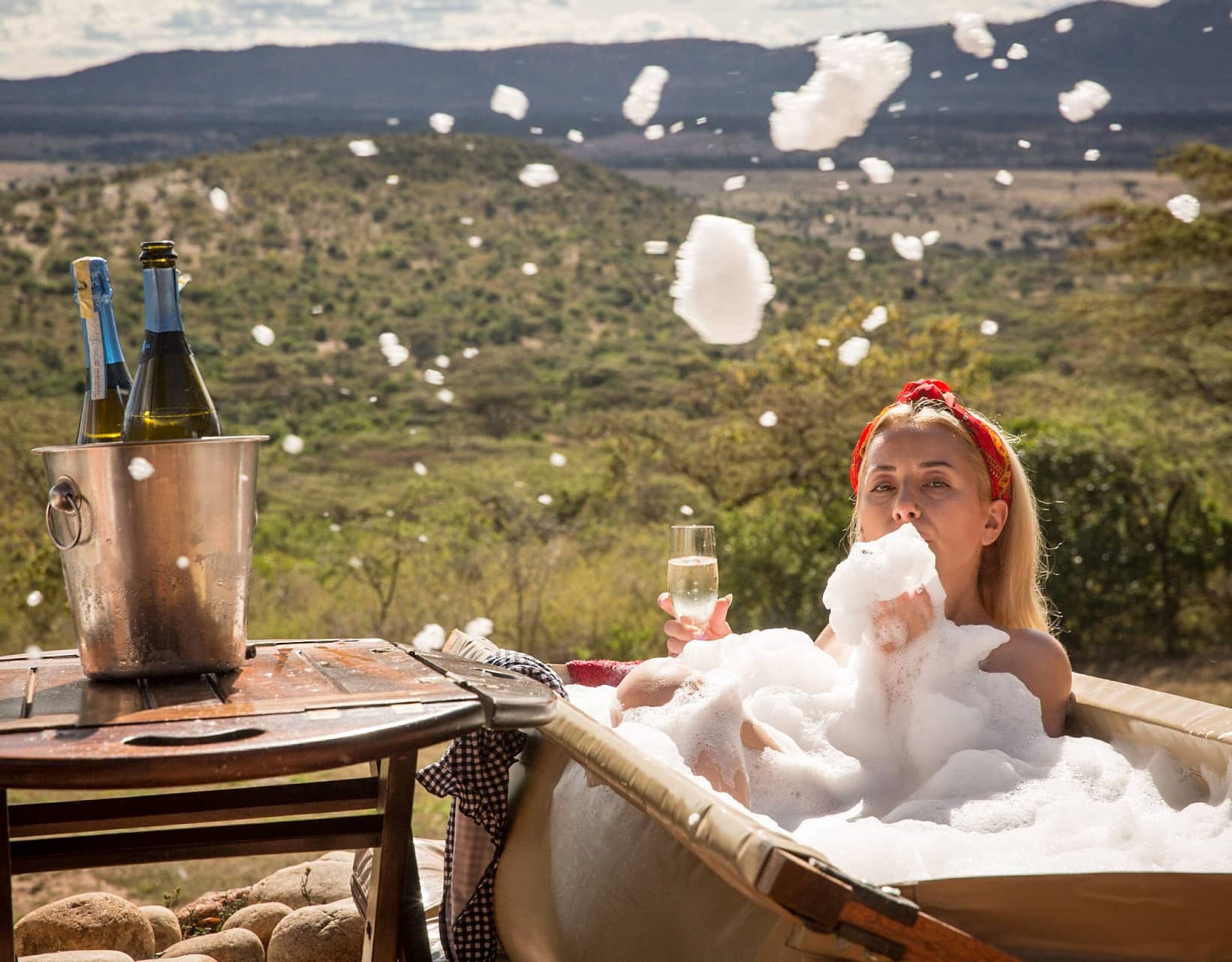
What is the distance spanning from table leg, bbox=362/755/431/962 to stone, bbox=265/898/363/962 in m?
0.79

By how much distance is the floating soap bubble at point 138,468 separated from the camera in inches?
49.4

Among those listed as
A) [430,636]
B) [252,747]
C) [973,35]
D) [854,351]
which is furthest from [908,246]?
[252,747]

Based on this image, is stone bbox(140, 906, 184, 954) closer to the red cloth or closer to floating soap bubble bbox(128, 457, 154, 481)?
the red cloth

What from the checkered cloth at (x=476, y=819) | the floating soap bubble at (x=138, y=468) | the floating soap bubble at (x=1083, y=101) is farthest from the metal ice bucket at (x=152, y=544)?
the floating soap bubble at (x=1083, y=101)

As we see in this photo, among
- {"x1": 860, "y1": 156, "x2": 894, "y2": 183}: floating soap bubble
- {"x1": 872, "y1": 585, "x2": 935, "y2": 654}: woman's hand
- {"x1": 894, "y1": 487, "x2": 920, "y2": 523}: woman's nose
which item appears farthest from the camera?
{"x1": 860, "y1": 156, "x2": 894, "y2": 183}: floating soap bubble

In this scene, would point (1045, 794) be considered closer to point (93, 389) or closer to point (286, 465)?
point (93, 389)

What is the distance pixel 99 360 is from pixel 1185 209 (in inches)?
326

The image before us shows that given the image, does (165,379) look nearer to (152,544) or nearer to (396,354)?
(152,544)

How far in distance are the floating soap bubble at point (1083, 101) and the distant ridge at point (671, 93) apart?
0.48 feet

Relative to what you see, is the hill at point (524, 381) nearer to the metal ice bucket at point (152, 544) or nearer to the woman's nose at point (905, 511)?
the woman's nose at point (905, 511)

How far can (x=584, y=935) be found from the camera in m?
1.65

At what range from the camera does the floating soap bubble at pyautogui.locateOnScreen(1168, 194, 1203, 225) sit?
8188 mm

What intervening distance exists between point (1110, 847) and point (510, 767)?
976mm

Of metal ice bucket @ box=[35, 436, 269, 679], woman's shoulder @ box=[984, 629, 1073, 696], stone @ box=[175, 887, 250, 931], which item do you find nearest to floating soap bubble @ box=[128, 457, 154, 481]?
metal ice bucket @ box=[35, 436, 269, 679]
